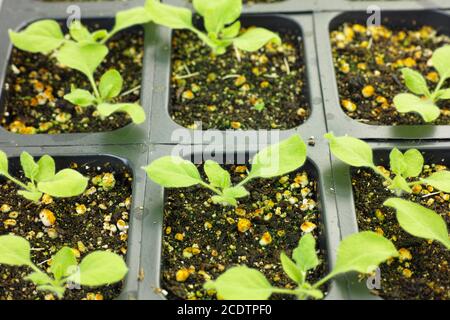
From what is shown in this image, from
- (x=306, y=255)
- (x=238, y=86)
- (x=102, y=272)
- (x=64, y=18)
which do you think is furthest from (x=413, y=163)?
(x=64, y=18)

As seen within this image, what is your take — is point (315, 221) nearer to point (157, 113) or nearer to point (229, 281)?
point (229, 281)

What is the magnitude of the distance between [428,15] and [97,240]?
2.50ft

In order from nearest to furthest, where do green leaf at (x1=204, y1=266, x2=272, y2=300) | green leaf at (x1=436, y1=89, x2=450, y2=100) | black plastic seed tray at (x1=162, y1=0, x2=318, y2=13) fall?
green leaf at (x1=204, y1=266, x2=272, y2=300) → green leaf at (x1=436, y1=89, x2=450, y2=100) → black plastic seed tray at (x1=162, y1=0, x2=318, y2=13)

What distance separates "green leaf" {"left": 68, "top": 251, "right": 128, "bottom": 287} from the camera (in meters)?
0.76

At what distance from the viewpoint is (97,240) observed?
0.89 meters

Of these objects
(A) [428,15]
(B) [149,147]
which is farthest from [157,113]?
(A) [428,15]

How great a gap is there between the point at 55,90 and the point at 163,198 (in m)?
0.34

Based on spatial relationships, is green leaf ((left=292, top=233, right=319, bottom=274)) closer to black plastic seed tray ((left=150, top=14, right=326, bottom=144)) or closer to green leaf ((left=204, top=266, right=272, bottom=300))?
green leaf ((left=204, top=266, right=272, bottom=300))

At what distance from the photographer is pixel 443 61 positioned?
3.23 feet

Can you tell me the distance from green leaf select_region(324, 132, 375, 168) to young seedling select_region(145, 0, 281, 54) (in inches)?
9.0

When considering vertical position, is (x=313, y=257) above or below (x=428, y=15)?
below

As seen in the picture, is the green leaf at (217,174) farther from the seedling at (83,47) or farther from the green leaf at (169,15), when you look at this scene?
the green leaf at (169,15)

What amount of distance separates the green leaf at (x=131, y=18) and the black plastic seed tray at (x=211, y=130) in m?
0.06

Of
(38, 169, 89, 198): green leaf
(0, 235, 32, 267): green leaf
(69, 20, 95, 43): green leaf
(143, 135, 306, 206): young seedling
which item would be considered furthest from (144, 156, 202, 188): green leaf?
(69, 20, 95, 43): green leaf
